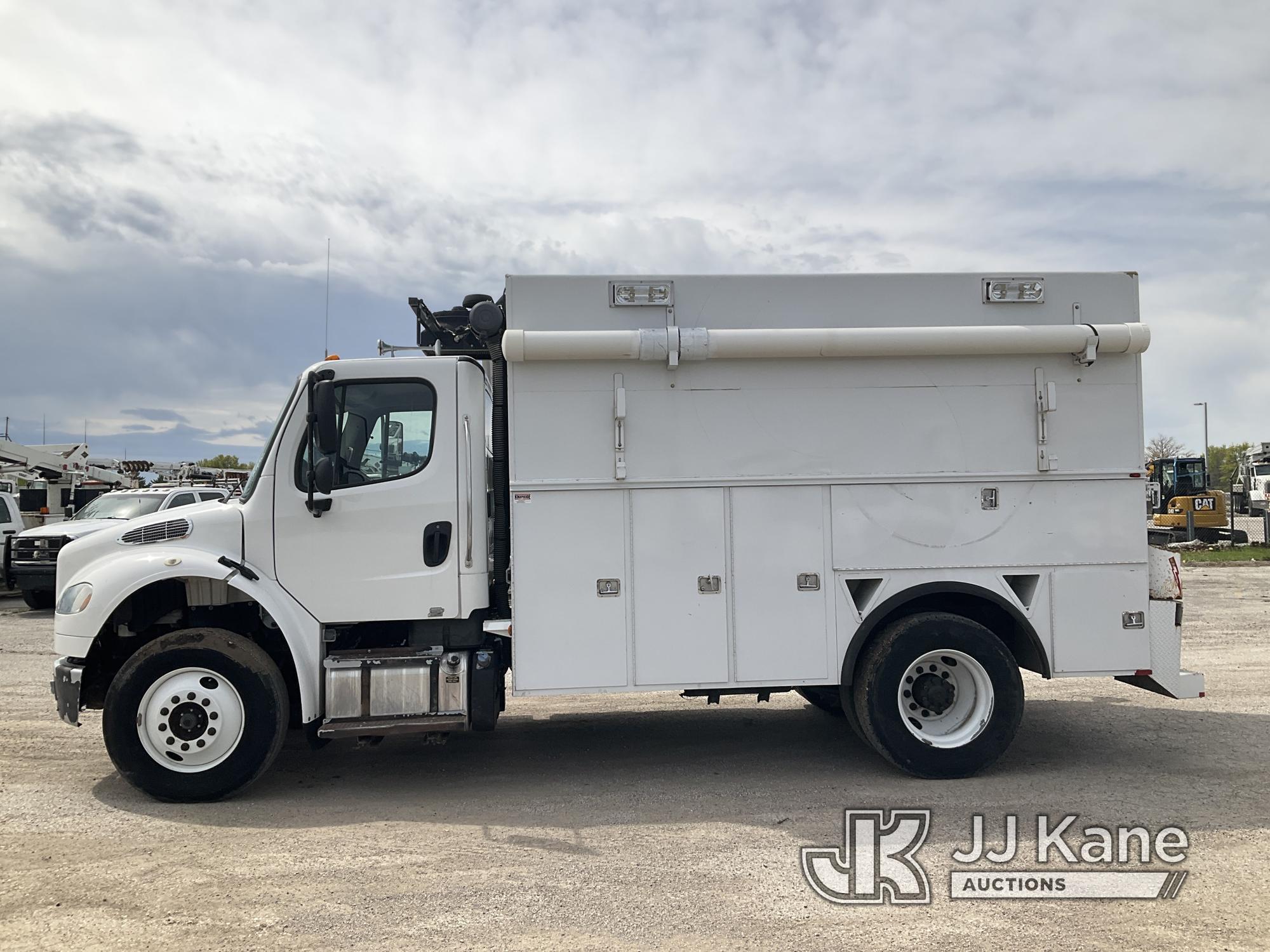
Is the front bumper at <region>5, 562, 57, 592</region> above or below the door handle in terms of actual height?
below

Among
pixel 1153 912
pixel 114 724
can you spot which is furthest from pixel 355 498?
pixel 1153 912

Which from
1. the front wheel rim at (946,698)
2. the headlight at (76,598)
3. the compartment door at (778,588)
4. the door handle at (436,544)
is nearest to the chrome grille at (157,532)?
the headlight at (76,598)

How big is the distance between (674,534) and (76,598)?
151 inches

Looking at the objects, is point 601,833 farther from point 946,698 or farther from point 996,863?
point 946,698

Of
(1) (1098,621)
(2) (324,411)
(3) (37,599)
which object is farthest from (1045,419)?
(3) (37,599)

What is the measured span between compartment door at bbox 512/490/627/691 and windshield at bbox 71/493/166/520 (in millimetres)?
12245

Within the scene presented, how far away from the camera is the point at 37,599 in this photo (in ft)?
51.6

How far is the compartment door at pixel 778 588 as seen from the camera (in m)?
5.85

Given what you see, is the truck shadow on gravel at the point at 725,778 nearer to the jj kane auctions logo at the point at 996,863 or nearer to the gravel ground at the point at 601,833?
the gravel ground at the point at 601,833

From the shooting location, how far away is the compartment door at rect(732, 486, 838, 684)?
230 inches

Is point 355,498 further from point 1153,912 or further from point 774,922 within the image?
point 1153,912

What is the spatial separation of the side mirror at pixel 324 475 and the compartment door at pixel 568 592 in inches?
45.7

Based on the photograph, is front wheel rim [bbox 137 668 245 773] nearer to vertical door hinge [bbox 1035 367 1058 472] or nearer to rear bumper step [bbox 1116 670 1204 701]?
vertical door hinge [bbox 1035 367 1058 472]

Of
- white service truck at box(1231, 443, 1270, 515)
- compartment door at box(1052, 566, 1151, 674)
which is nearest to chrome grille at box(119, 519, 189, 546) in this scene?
compartment door at box(1052, 566, 1151, 674)
